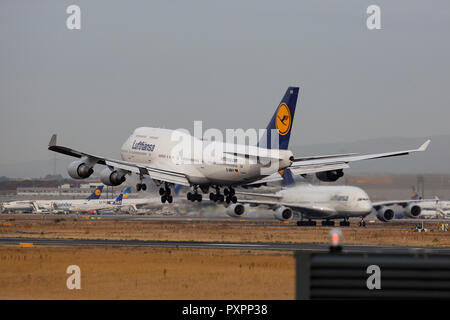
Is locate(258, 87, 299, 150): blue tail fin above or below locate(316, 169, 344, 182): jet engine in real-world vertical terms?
above

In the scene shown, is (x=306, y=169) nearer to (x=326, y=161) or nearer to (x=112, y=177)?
(x=326, y=161)

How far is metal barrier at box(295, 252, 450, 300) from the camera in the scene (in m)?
16.7

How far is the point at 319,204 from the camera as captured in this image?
9381 cm

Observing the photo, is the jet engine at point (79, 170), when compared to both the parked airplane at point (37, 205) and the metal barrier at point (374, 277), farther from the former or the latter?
the parked airplane at point (37, 205)

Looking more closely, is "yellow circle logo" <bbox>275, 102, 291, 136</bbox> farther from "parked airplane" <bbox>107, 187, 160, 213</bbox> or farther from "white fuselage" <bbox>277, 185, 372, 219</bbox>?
"parked airplane" <bbox>107, 187, 160, 213</bbox>

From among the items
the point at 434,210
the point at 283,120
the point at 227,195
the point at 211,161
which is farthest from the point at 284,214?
the point at 434,210

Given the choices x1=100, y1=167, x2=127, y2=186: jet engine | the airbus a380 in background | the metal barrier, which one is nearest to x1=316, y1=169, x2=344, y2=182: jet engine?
the airbus a380 in background

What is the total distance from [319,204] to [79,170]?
33.9m

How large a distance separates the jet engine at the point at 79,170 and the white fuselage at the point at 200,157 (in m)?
6.21

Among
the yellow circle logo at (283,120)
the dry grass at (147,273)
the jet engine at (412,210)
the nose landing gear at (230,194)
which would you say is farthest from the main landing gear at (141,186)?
the jet engine at (412,210)

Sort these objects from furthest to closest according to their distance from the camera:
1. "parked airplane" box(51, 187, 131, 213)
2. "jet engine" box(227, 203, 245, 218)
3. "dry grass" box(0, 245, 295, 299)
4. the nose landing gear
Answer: "parked airplane" box(51, 187, 131, 213)
"jet engine" box(227, 203, 245, 218)
the nose landing gear
"dry grass" box(0, 245, 295, 299)

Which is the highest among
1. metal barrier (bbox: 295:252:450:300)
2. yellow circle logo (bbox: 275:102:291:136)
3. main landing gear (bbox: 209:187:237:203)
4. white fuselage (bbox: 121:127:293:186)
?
yellow circle logo (bbox: 275:102:291:136)

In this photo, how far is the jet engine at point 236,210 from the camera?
95.0 meters

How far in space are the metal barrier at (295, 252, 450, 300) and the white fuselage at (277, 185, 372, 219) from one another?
74.7 meters
